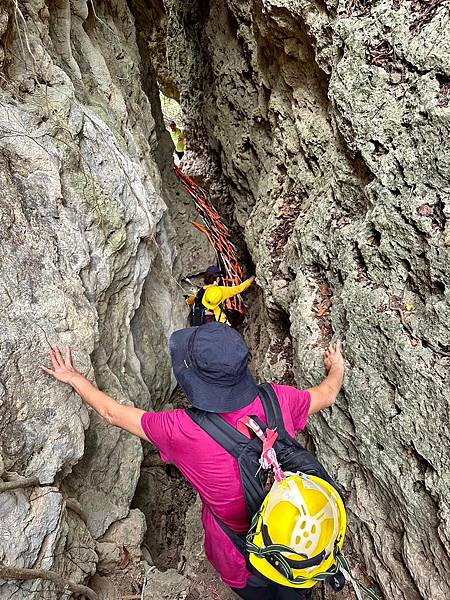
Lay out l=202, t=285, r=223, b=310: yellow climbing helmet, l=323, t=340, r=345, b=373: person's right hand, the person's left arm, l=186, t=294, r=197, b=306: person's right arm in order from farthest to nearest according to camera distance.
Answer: l=186, t=294, r=197, b=306: person's right arm, l=202, t=285, r=223, b=310: yellow climbing helmet, l=323, t=340, r=345, b=373: person's right hand, the person's left arm

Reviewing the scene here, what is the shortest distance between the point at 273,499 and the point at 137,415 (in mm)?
768

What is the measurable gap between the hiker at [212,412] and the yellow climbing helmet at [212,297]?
6.88ft

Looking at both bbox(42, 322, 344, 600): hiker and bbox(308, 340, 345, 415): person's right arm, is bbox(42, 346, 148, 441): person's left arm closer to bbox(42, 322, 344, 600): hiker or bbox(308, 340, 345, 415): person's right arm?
bbox(42, 322, 344, 600): hiker

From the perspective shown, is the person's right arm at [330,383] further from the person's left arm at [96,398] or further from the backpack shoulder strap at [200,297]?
the backpack shoulder strap at [200,297]

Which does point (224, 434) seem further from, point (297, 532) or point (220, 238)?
point (220, 238)

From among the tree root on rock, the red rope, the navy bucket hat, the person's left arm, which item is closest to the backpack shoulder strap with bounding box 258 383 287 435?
the navy bucket hat

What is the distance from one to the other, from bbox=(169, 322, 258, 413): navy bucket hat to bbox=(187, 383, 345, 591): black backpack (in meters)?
0.11

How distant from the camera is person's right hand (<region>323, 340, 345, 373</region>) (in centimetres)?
286

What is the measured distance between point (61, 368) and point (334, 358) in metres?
1.66

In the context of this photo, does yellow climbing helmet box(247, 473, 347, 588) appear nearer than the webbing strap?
Yes

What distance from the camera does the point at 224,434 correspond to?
6.58ft

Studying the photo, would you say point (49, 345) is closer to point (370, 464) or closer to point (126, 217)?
point (126, 217)

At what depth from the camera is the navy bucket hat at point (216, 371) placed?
6.32 feet

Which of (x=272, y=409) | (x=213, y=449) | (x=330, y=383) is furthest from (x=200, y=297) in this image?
(x=213, y=449)
